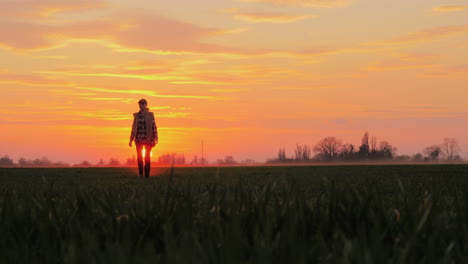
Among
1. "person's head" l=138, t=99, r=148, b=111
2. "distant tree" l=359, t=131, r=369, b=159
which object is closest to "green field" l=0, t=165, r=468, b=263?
"person's head" l=138, t=99, r=148, b=111

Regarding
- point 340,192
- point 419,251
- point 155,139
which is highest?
point 155,139

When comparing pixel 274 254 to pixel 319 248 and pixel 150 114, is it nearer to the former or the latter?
pixel 319 248

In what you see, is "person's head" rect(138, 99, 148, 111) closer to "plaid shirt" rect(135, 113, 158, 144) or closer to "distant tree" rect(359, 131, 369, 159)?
"plaid shirt" rect(135, 113, 158, 144)

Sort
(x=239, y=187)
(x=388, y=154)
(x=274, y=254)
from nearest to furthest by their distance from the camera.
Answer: (x=274, y=254), (x=239, y=187), (x=388, y=154)

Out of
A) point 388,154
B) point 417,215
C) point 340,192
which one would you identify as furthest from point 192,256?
point 388,154

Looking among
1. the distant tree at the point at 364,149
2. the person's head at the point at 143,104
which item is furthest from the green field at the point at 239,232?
the distant tree at the point at 364,149

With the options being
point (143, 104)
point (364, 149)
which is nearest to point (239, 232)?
point (143, 104)

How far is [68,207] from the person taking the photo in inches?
200

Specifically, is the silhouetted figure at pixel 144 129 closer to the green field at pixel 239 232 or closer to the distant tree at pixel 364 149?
the green field at pixel 239 232

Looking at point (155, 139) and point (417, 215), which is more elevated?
point (155, 139)

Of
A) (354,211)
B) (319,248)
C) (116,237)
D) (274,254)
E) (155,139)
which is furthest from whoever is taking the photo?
(155,139)

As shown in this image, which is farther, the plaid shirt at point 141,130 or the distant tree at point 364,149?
the distant tree at point 364,149

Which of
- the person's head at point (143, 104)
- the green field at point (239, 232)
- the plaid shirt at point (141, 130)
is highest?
the person's head at point (143, 104)

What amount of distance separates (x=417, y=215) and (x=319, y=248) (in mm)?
850
